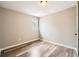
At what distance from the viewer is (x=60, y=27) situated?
2.97 meters

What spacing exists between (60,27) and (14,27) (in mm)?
1920

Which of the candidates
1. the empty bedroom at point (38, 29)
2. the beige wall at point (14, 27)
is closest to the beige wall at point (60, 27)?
the empty bedroom at point (38, 29)

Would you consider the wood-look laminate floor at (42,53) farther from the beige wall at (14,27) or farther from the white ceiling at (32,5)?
the white ceiling at (32,5)

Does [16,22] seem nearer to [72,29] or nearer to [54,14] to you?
[54,14]

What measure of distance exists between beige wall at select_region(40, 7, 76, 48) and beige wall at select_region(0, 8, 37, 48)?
2.70 ft

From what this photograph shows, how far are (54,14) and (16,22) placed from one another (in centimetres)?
173

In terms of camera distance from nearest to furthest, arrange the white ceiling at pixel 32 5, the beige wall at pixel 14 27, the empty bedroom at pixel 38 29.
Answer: the white ceiling at pixel 32 5, the empty bedroom at pixel 38 29, the beige wall at pixel 14 27

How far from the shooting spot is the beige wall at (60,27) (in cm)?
255

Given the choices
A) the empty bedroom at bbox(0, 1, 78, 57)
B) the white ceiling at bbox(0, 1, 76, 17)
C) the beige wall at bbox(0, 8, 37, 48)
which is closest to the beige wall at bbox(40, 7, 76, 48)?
the empty bedroom at bbox(0, 1, 78, 57)

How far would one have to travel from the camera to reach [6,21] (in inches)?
94.6

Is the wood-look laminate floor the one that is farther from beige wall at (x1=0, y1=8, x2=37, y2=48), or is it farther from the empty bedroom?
beige wall at (x1=0, y1=8, x2=37, y2=48)

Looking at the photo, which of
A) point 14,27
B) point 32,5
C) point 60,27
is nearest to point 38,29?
point 60,27

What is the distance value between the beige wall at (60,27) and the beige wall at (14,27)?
2.70 feet

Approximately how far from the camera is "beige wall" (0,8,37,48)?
2.33 metres
